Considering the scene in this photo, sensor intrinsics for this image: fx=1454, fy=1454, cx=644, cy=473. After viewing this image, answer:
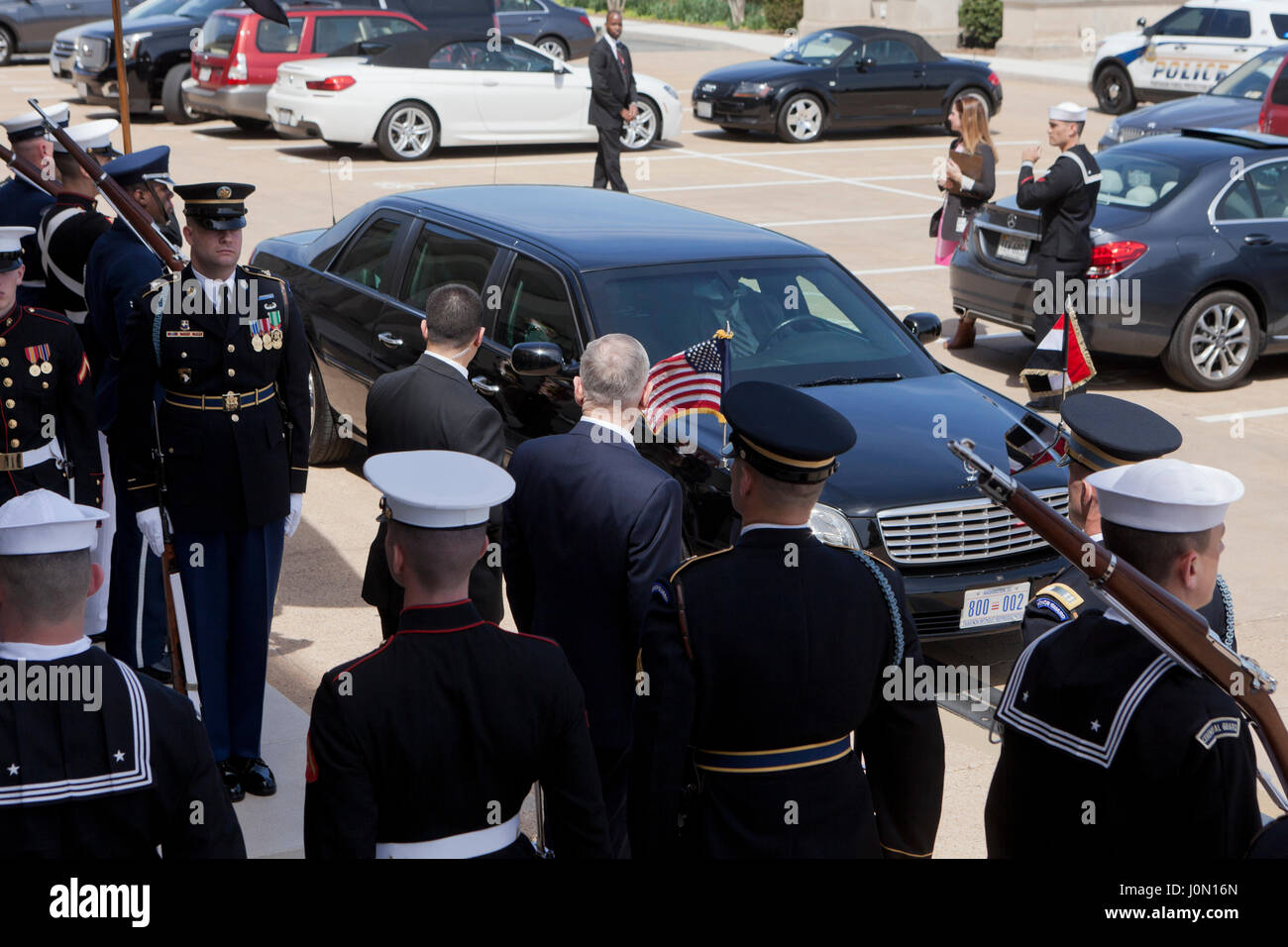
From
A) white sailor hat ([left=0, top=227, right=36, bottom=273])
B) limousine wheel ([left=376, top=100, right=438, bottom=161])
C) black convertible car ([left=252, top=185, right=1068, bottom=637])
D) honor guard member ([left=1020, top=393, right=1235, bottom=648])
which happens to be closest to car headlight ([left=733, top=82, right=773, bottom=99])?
limousine wheel ([left=376, top=100, right=438, bottom=161])

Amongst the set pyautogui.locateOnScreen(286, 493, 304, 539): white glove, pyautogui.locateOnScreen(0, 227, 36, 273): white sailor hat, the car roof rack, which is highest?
the car roof rack

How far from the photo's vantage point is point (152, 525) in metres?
5.12

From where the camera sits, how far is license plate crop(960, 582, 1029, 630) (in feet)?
20.0

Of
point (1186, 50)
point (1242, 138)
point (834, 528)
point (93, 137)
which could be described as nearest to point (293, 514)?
point (834, 528)

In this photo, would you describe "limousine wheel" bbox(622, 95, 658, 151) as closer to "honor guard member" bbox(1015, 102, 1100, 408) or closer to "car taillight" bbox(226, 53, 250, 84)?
"car taillight" bbox(226, 53, 250, 84)

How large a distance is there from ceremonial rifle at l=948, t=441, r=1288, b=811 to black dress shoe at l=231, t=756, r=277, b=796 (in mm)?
3383

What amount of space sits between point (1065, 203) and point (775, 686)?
797cm

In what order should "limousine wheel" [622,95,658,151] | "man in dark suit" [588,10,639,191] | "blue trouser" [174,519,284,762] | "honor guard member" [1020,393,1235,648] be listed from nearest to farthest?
1. "honor guard member" [1020,393,1235,648]
2. "blue trouser" [174,519,284,762]
3. "man in dark suit" [588,10,639,191]
4. "limousine wheel" [622,95,658,151]

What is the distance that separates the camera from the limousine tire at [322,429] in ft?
28.7

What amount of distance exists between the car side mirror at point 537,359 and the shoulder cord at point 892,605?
2826mm

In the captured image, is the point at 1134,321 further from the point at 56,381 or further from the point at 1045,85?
the point at 1045,85
